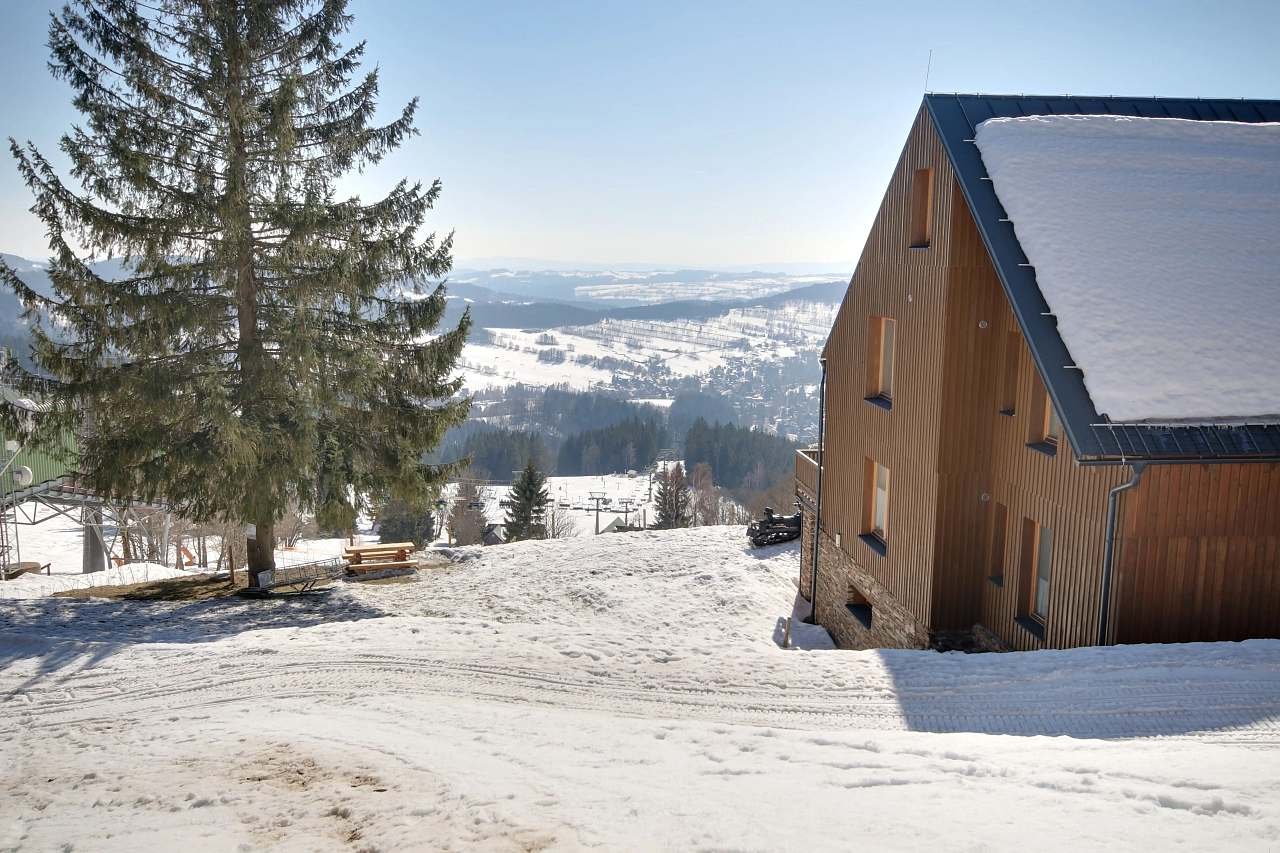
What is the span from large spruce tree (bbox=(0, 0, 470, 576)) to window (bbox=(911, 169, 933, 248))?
8.92 metres

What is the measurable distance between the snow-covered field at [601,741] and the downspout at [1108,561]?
52 cm

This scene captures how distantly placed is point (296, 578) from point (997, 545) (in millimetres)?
12820

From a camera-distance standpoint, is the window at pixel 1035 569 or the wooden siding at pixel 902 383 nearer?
the window at pixel 1035 569

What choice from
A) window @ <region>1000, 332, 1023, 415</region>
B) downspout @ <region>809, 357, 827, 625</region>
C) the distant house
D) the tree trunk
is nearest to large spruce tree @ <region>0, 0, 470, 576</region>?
the tree trunk

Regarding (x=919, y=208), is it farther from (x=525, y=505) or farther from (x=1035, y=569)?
(x=525, y=505)

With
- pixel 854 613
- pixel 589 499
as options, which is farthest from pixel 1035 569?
pixel 589 499

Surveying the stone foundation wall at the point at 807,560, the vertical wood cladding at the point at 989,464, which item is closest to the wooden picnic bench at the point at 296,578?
the stone foundation wall at the point at 807,560

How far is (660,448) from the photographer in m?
130

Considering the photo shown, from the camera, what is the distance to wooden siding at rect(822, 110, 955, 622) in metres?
11.0

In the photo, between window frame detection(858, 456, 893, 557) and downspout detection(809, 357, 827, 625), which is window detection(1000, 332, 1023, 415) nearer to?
window frame detection(858, 456, 893, 557)

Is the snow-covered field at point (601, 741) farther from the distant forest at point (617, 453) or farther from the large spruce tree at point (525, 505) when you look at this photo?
the distant forest at point (617, 453)

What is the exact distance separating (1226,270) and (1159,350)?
1.86 m

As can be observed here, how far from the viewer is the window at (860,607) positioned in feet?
44.9

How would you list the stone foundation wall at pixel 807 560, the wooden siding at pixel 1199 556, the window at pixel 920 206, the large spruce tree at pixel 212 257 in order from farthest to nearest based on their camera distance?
1. the stone foundation wall at pixel 807 560
2. the large spruce tree at pixel 212 257
3. the window at pixel 920 206
4. the wooden siding at pixel 1199 556
